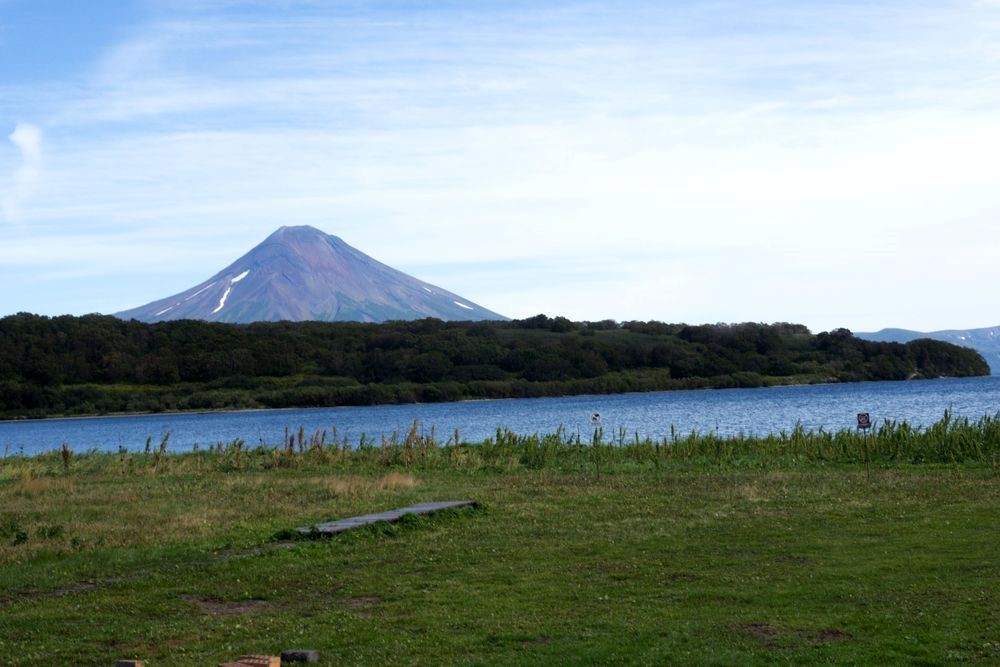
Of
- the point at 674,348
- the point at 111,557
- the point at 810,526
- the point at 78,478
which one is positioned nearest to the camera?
the point at 111,557

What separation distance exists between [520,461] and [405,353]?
11057 centimetres

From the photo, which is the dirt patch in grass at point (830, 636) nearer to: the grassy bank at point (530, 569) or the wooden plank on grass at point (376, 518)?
the grassy bank at point (530, 569)

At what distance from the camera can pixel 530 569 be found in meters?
13.9

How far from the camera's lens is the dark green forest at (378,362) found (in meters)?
120

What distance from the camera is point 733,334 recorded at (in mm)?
158250

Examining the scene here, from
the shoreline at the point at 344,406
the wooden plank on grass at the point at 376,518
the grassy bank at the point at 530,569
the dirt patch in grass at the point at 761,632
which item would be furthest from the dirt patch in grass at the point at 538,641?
the shoreline at the point at 344,406

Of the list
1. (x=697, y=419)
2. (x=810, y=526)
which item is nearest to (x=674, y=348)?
(x=697, y=419)

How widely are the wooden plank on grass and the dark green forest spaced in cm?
10115

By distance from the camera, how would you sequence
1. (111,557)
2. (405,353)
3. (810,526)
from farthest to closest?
(405,353) → (810,526) → (111,557)

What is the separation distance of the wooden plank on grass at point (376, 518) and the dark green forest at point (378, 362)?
3982 inches

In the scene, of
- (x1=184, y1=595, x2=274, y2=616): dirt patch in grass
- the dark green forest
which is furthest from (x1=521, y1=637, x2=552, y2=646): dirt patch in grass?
the dark green forest

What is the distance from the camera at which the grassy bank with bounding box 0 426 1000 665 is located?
9.94 m

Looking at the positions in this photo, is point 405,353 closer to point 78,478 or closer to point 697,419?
point 697,419

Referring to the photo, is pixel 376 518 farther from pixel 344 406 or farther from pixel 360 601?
pixel 344 406
